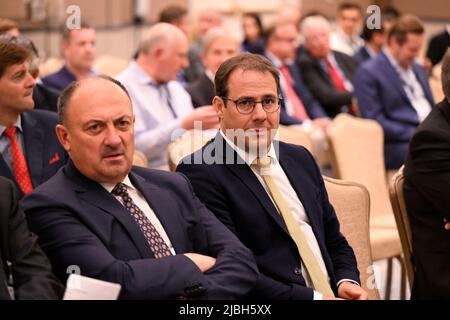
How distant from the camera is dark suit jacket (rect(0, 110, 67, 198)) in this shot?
3.17m

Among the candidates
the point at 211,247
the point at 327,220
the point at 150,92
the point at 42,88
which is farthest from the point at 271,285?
the point at 150,92

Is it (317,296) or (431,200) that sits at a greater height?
(431,200)

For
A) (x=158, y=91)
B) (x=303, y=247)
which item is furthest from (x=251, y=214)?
(x=158, y=91)

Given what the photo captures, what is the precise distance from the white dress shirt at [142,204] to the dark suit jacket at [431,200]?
1072mm

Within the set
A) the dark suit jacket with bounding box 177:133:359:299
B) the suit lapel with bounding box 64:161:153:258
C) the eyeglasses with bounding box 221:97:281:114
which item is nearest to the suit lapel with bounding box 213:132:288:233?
the dark suit jacket with bounding box 177:133:359:299

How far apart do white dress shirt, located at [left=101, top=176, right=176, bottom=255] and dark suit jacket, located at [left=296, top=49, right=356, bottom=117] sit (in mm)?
4514

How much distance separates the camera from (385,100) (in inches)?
232

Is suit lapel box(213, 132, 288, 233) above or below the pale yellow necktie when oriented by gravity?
above

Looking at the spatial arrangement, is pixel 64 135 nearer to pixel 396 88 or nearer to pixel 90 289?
pixel 90 289

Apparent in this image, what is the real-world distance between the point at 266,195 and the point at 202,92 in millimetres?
2441

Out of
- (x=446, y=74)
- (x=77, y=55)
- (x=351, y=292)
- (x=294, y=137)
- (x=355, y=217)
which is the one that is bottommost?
(x=351, y=292)

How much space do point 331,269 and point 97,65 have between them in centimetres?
478

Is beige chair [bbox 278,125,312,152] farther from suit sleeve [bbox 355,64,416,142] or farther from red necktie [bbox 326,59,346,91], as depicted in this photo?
red necktie [bbox 326,59,346,91]
